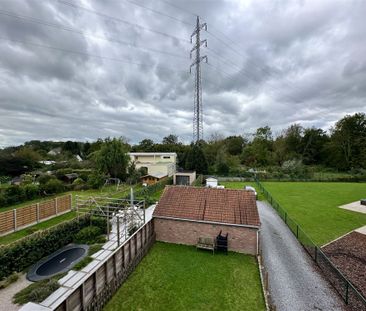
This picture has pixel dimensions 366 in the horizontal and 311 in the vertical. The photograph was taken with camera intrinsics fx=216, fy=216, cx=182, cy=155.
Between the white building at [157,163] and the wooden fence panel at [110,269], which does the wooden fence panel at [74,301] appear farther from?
the white building at [157,163]

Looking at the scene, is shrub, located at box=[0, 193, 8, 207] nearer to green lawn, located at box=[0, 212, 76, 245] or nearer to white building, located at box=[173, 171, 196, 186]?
green lawn, located at box=[0, 212, 76, 245]

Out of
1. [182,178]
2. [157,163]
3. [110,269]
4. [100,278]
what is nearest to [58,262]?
[110,269]

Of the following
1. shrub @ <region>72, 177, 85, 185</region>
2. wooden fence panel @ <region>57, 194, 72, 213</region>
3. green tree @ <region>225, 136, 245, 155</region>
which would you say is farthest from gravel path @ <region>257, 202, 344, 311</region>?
green tree @ <region>225, 136, 245, 155</region>

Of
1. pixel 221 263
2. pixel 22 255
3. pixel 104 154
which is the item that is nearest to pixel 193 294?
pixel 221 263

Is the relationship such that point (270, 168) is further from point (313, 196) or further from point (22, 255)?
point (22, 255)

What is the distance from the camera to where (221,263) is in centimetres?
1166

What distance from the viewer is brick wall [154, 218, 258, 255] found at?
42.0 feet

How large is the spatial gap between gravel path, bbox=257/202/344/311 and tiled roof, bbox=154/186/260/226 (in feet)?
8.01

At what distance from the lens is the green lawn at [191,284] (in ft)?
28.0

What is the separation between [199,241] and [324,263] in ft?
22.0

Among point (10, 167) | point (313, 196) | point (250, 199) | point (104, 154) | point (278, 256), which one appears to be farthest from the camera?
point (10, 167)

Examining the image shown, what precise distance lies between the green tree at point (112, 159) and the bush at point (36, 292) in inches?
1036

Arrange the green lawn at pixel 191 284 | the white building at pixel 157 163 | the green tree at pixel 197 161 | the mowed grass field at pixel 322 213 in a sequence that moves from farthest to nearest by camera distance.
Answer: the green tree at pixel 197 161 < the white building at pixel 157 163 < the mowed grass field at pixel 322 213 < the green lawn at pixel 191 284

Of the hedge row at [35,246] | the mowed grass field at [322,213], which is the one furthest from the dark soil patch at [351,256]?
the hedge row at [35,246]
